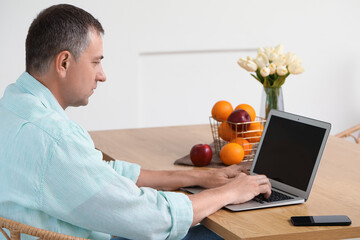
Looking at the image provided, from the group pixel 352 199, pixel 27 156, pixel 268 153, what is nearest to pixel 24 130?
pixel 27 156

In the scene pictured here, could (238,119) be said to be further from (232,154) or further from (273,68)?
(273,68)

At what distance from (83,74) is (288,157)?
627 mm

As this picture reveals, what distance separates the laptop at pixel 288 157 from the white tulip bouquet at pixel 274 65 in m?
0.35

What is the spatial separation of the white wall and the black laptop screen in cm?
206

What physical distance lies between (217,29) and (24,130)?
8.91ft

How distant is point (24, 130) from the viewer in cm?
136

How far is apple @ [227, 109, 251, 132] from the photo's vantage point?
2023mm

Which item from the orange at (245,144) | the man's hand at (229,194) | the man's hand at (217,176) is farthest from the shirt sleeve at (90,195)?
the orange at (245,144)

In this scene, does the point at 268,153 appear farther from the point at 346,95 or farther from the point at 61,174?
the point at 346,95

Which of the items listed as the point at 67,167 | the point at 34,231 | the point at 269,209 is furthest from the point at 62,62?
the point at 269,209

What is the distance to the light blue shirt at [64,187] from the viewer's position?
1.32m

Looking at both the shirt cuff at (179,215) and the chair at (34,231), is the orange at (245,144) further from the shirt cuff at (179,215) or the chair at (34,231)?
the chair at (34,231)

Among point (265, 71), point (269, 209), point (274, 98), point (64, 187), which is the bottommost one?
point (269, 209)

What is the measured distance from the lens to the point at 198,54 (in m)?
3.95
